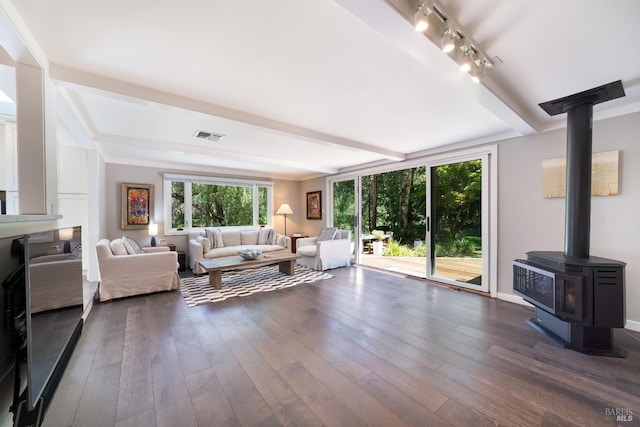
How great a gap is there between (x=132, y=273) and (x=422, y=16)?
410 centimetres

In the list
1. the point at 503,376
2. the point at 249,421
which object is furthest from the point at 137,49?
the point at 503,376

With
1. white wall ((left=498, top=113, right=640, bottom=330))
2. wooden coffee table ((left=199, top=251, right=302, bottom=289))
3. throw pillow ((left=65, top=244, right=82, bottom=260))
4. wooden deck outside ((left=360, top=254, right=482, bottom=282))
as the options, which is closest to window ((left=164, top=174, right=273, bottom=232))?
wooden coffee table ((left=199, top=251, right=302, bottom=289))

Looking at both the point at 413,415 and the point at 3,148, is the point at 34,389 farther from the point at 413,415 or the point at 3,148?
the point at 3,148

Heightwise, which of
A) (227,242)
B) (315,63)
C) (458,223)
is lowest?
(227,242)

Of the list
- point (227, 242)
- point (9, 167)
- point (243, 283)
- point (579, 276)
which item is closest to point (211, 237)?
point (227, 242)

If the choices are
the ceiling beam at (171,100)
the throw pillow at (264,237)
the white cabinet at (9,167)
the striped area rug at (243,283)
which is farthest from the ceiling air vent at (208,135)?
the throw pillow at (264,237)

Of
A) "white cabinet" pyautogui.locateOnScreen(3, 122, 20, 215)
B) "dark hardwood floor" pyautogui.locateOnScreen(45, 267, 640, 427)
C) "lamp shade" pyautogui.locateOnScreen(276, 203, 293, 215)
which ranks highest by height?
"white cabinet" pyautogui.locateOnScreen(3, 122, 20, 215)

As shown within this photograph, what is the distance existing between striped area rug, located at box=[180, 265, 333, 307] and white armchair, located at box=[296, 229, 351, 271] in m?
0.21

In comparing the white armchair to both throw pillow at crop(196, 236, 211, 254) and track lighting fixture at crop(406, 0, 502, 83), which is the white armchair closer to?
throw pillow at crop(196, 236, 211, 254)

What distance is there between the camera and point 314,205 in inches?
270

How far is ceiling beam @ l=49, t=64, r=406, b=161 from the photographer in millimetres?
1891

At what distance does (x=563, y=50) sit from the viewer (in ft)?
5.39

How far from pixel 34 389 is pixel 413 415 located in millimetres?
1991

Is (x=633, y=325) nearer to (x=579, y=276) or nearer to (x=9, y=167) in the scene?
(x=579, y=276)
